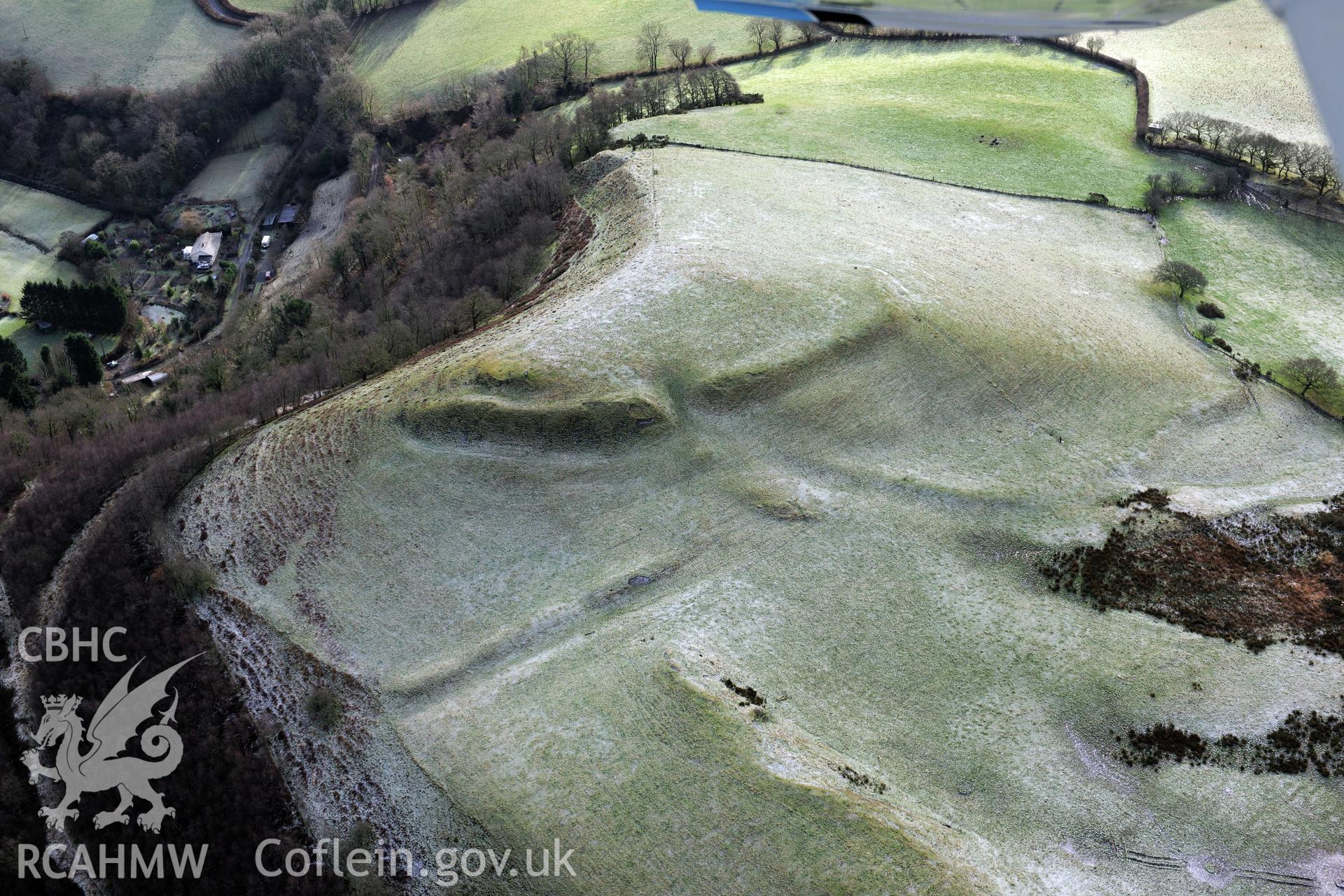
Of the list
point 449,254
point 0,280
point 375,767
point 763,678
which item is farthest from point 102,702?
point 0,280

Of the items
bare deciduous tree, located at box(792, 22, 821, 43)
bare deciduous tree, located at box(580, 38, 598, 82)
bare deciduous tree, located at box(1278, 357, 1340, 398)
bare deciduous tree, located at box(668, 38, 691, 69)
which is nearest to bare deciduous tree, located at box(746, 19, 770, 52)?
bare deciduous tree, located at box(792, 22, 821, 43)

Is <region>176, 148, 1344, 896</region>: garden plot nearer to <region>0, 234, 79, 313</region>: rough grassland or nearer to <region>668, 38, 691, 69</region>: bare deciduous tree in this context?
<region>668, 38, 691, 69</region>: bare deciduous tree

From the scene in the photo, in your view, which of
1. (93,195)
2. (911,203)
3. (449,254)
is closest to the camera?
(911,203)

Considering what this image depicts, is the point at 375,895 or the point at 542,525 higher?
the point at 542,525

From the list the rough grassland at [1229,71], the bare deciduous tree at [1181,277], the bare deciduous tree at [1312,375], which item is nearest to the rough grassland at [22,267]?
the bare deciduous tree at [1181,277]

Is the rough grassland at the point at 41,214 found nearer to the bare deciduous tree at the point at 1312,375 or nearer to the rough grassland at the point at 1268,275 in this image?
the rough grassland at the point at 1268,275

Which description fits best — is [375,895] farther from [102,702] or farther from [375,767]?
[102,702]
